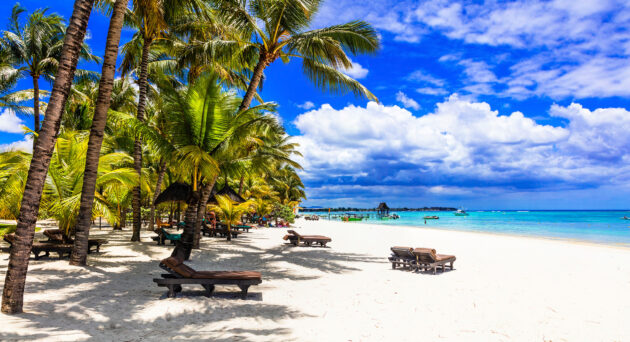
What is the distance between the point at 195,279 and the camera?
19.6ft

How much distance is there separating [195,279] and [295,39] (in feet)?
26.3

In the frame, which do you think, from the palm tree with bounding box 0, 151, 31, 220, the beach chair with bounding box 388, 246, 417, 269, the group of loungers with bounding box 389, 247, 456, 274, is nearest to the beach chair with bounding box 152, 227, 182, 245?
the palm tree with bounding box 0, 151, 31, 220

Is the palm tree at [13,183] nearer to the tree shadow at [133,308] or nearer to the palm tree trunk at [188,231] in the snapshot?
the tree shadow at [133,308]

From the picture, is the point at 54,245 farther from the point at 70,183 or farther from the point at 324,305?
the point at 324,305

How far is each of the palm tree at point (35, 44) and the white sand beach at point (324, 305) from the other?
45.0 feet

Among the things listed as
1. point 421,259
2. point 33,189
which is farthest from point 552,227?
point 33,189

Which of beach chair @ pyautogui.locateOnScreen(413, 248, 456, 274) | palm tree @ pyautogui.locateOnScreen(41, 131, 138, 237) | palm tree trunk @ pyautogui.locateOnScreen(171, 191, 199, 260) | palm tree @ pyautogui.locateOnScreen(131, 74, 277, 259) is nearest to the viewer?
palm tree @ pyautogui.locateOnScreen(41, 131, 138, 237)

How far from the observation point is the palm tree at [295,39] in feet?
Answer: 35.1

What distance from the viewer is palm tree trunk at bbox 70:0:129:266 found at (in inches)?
308

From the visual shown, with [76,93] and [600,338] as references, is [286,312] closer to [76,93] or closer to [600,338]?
[600,338]

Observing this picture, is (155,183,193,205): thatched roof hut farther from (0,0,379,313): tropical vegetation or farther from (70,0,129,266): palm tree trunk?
(70,0,129,266): palm tree trunk

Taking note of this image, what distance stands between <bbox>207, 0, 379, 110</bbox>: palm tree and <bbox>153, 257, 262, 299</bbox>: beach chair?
21.0 feet

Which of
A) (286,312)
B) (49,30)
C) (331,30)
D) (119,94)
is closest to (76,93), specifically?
(119,94)

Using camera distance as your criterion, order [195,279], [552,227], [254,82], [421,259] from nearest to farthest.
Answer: [195,279] → [421,259] → [254,82] → [552,227]
